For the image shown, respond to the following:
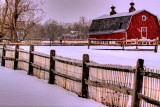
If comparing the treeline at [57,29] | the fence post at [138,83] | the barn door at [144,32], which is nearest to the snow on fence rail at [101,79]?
the fence post at [138,83]

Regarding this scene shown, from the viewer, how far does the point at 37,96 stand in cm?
721

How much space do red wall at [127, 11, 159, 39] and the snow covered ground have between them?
123 ft

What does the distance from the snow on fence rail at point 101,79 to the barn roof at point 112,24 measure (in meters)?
35.5

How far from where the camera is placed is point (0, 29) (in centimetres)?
2948

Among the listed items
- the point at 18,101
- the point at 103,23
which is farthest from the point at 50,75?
the point at 103,23

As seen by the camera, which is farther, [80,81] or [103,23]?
[103,23]

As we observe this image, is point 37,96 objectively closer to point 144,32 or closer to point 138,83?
point 138,83

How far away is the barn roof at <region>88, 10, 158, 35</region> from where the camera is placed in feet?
149

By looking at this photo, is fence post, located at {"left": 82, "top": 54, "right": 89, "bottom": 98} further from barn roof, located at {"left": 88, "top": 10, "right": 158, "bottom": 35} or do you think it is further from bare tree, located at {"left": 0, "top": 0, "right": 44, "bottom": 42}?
barn roof, located at {"left": 88, "top": 10, "right": 158, "bottom": 35}

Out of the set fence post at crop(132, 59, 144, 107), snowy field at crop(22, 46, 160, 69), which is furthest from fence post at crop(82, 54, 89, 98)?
snowy field at crop(22, 46, 160, 69)

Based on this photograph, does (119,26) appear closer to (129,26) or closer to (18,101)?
(129,26)

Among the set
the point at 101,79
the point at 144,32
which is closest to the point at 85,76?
the point at 101,79

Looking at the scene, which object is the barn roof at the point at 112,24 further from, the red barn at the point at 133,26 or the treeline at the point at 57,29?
the treeline at the point at 57,29

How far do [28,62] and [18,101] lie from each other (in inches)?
227
